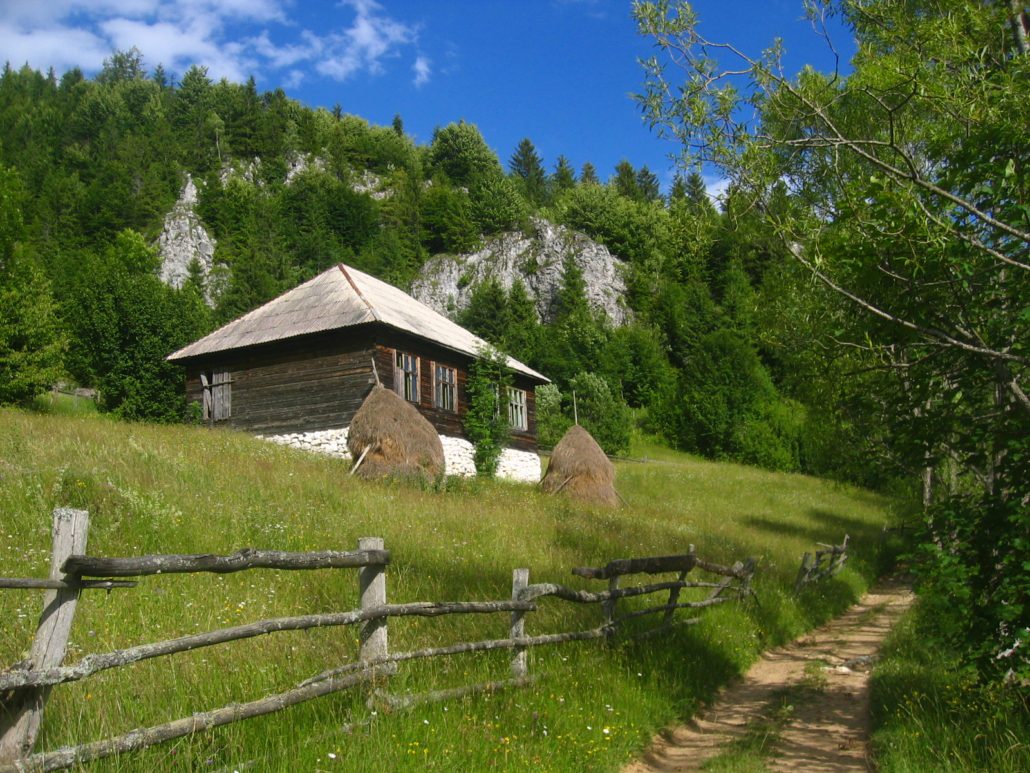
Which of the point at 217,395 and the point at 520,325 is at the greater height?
the point at 520,325

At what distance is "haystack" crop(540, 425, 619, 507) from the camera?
22734mm

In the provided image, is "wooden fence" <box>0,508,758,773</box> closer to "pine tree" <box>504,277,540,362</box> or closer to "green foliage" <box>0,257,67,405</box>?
"green foliage" <box>0,257,67,405</box>

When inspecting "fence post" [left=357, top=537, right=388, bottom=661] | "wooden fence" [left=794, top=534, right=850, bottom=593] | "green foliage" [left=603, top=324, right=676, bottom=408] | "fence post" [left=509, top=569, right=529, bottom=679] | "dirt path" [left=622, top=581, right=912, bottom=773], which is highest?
"green foliage" [left=603, top=324, right=676, bottom=408]

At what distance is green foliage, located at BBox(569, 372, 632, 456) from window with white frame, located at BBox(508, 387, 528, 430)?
16.3 metres

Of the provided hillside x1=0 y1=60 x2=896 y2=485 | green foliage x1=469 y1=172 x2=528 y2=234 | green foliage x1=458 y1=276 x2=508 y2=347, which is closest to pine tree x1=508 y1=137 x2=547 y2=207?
hillside x1=0 y1=60 x2=896 y2=485

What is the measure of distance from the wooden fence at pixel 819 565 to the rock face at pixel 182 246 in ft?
267

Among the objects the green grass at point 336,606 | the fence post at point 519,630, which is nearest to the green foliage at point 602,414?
the green grass at point 336,606

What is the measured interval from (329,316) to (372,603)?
21.2 m

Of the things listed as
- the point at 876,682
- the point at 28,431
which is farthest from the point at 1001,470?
the point at 28,431

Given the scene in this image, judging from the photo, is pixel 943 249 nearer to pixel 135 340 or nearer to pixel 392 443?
pixel 392 443

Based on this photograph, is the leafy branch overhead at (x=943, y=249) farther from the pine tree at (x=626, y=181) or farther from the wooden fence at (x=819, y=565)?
the pine tree at (x=626, y=181)

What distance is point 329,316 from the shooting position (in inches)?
998

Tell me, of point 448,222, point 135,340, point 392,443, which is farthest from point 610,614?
point 448,222

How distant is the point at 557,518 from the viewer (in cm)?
1609
